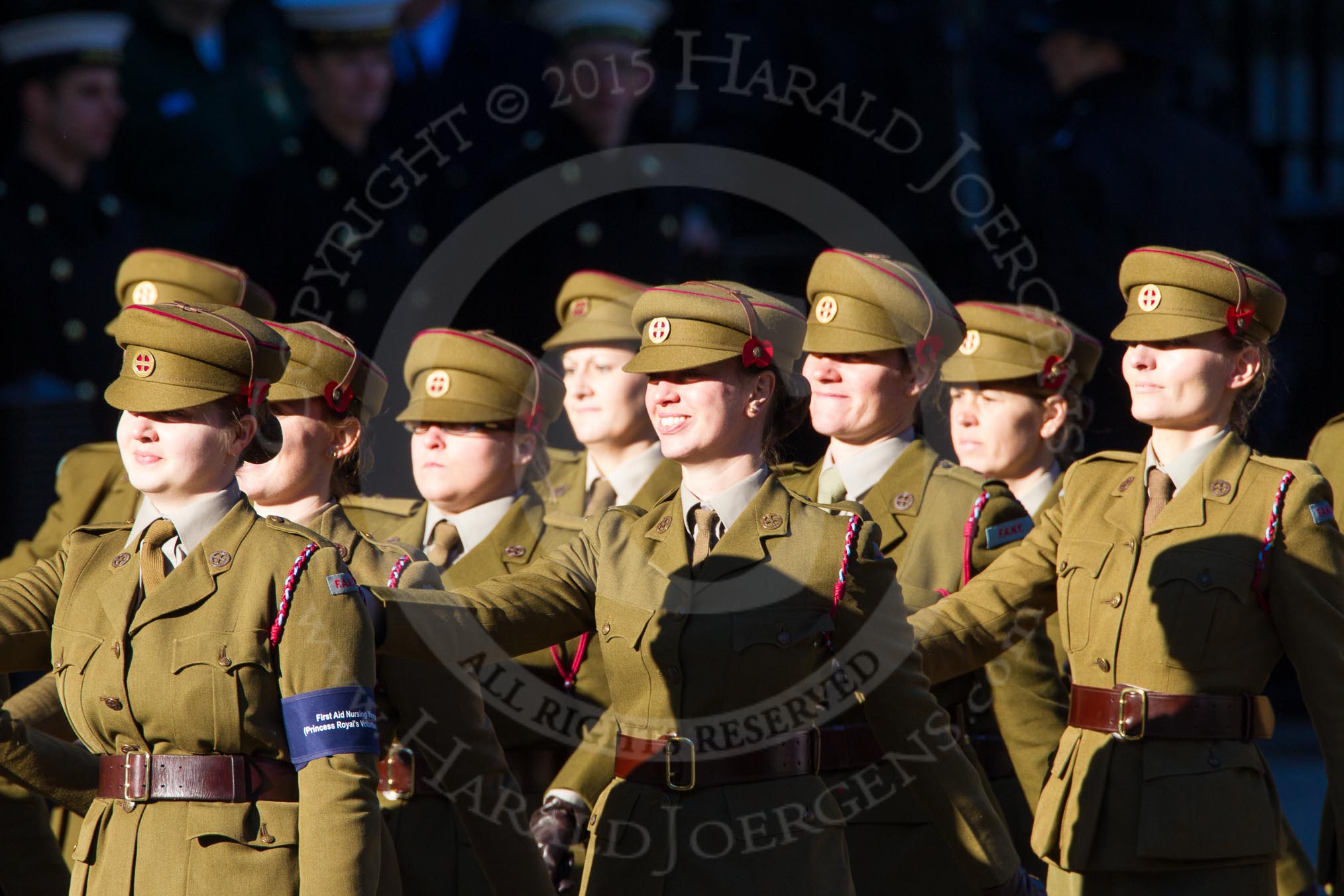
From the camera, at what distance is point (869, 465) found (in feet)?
14.5

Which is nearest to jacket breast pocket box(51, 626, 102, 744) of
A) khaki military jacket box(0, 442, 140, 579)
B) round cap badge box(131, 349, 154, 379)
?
round cap badge box(131, 349, 154, 379)

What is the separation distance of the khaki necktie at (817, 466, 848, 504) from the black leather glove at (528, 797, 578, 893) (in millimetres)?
896

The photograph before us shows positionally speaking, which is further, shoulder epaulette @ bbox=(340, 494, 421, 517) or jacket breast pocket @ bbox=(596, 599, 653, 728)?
shoulder epaulette @ bbox=(340, 494, 421, 517)

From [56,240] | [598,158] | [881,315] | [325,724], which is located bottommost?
[325,724]

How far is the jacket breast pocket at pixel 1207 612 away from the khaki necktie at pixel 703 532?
901mm

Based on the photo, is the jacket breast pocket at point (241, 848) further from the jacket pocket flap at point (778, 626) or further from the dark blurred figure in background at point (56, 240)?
the dark blurred figure in background at point (56, 240)

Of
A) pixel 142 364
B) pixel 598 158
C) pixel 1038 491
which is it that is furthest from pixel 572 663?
pixel 598 158

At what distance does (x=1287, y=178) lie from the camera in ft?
27.2

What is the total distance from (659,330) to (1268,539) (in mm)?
1193

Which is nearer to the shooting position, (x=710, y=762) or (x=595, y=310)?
(x=710, y=762)

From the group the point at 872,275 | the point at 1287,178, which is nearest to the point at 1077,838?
the point at 872,275

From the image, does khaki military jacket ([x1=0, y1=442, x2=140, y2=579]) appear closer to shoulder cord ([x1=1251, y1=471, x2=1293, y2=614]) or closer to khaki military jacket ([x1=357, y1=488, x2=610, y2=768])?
khaki military jacket ([x1=357, y1=488, x2=610, y2=768])

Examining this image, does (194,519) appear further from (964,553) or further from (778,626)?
(964,553)

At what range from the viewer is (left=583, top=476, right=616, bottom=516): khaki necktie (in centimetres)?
535
